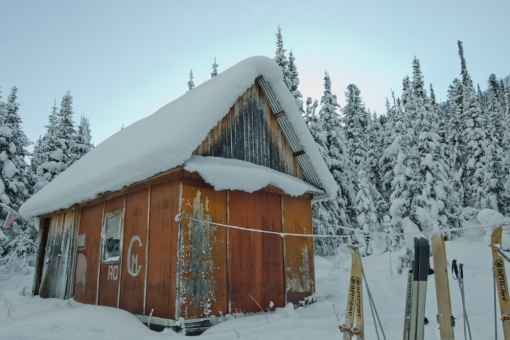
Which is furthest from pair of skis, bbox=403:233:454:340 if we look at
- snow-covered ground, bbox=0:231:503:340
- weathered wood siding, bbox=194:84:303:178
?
weathered wood siding, bbox=194:84:303:178

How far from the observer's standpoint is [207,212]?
7629mm

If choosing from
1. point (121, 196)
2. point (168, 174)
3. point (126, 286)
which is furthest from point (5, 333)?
point (121, 196)

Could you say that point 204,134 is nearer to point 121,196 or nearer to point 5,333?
point 121,196

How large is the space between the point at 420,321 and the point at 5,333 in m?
5.51

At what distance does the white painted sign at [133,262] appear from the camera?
8.03 m

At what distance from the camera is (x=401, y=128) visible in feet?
75.0

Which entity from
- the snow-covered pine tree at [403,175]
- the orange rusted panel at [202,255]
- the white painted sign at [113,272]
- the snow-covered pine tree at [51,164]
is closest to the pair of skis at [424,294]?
the orange rusted panel at [202,255]

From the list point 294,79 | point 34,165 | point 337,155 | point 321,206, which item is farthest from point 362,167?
point 34,165

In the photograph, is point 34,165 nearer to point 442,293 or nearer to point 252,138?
point 252,138

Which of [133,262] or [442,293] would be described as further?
[133,262]

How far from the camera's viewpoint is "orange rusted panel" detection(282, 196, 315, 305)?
9062 millimetres

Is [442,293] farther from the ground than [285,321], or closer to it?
farther from the ground

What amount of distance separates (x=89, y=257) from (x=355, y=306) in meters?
8.27

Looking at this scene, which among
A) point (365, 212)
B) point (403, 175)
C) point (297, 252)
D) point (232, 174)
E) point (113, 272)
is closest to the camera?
point (232, 174)
